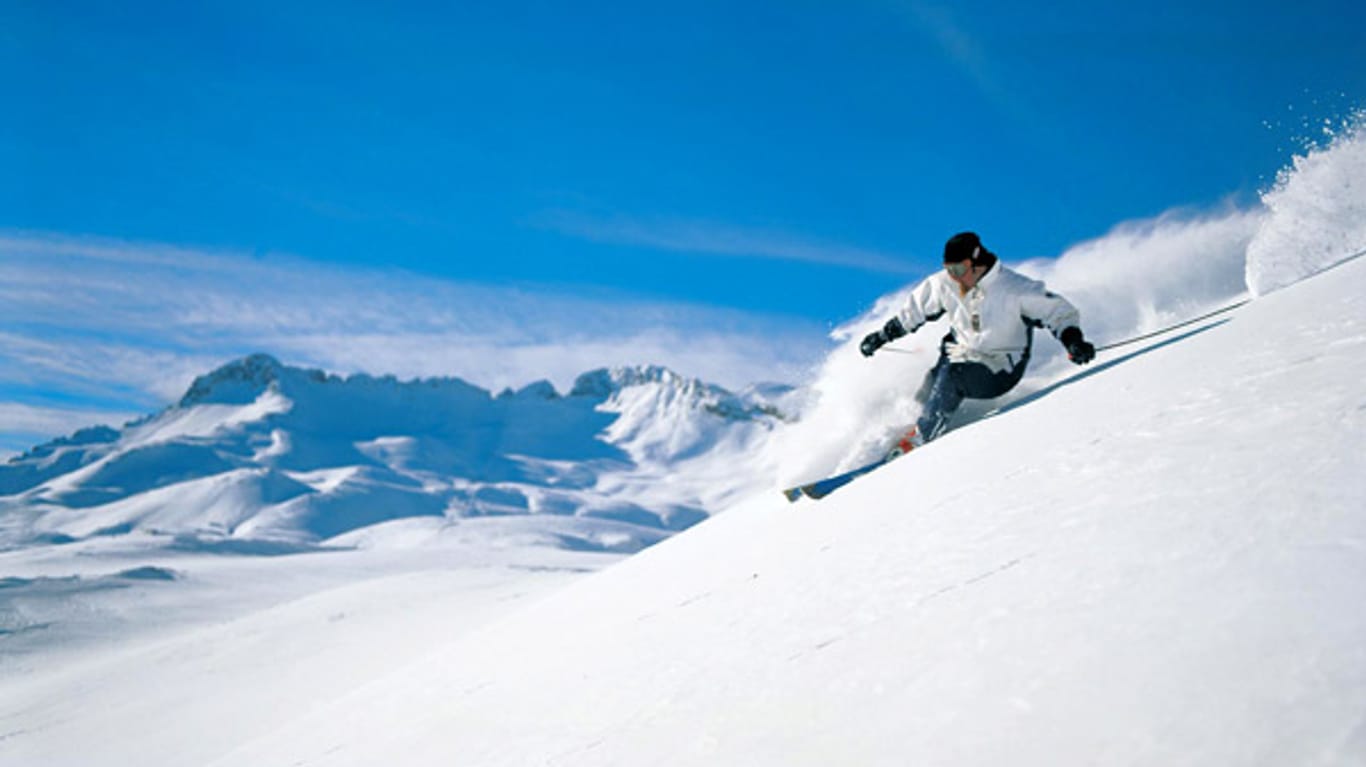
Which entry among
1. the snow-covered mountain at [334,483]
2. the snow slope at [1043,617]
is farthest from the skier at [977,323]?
the snow-covered mountain at [334,483]

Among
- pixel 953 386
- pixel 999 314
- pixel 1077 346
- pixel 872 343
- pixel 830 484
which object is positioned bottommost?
pixel 830 484

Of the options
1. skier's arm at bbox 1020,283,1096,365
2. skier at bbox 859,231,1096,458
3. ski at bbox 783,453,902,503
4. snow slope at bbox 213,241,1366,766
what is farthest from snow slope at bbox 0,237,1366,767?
skier at bbox 859,231,1096,458

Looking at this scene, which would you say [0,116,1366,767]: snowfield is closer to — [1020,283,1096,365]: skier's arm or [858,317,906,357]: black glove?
[1020,283,1096,365]: skier's arm

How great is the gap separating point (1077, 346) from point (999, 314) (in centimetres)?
56

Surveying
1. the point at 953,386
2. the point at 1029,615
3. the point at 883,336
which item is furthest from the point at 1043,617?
the point at 883,336

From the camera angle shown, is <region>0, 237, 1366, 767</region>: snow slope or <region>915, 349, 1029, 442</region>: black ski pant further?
<region>915, 349, 1029, 442</region>: black ski pant

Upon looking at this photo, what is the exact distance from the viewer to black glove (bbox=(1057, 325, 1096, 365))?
17.1ft

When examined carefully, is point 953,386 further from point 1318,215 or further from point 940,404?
point 1318,215

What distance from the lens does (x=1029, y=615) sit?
2039 millimetres

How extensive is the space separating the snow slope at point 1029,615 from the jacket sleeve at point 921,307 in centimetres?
115

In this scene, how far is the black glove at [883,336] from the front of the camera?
6312 mm

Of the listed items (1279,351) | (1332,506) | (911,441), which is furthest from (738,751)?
(911,441)

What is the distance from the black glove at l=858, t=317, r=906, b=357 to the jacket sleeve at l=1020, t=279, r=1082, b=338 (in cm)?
96

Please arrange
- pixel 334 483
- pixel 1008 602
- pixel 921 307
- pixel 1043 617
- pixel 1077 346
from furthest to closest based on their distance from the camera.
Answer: pixel 334 483 < pixel 921 307 < pixel 1077 346 < pixel 1008 602 < pixel 1043 617
